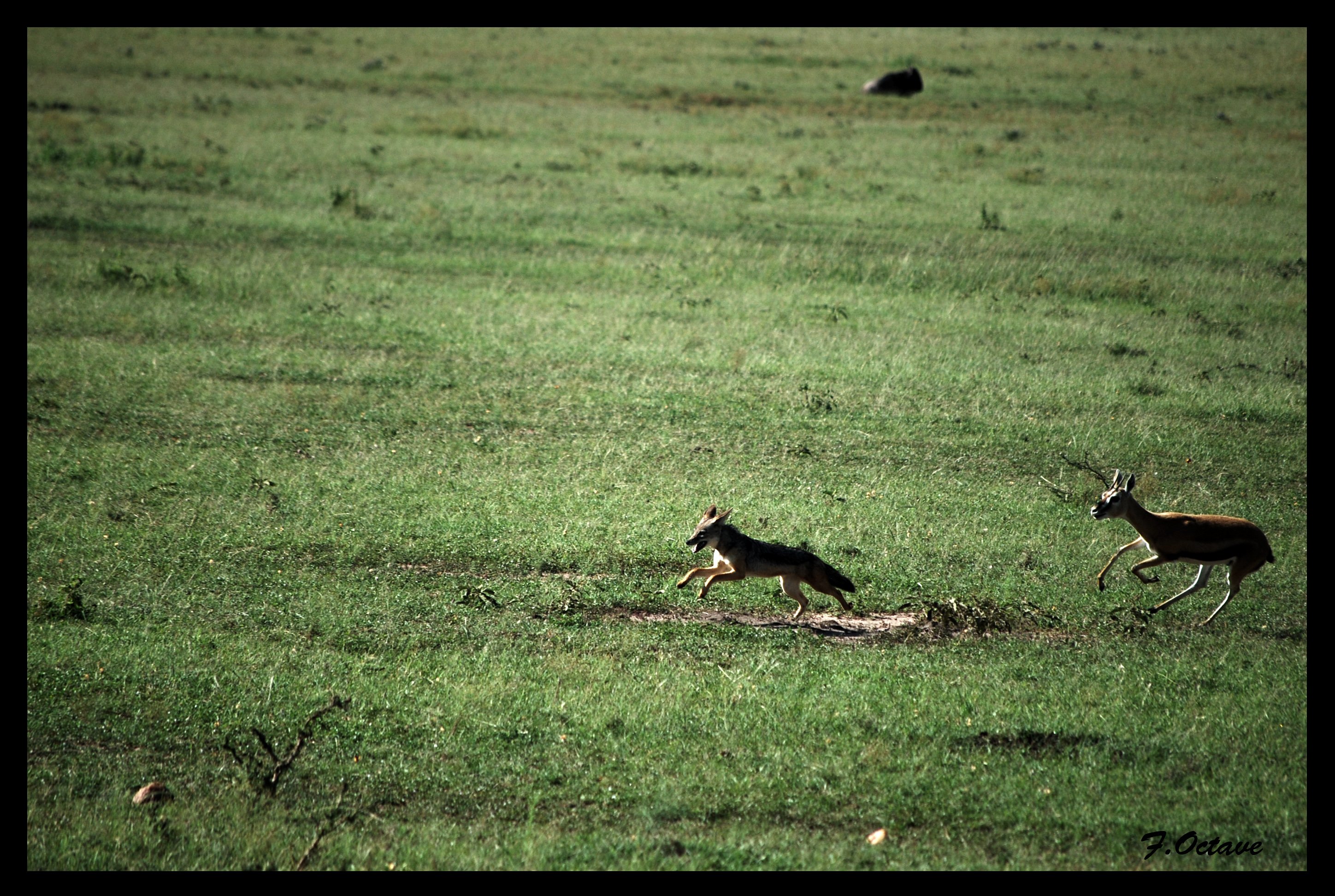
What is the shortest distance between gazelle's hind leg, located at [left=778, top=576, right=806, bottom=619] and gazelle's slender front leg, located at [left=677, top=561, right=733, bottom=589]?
0.51 m

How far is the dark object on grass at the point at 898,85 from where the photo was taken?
135ft

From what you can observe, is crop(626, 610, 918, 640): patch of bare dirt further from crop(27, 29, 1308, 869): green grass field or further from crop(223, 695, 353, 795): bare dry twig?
crop(223, 695, 353, 795): bare dry twig

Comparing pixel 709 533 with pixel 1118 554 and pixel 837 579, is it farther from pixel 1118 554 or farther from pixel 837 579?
pixel 1118 554

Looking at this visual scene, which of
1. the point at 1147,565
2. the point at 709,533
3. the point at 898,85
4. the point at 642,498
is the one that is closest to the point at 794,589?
the point at 709,533

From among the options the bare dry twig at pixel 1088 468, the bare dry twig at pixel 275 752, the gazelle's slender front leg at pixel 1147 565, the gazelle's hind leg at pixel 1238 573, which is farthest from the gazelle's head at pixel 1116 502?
the bare dry twig at pixel 275 752

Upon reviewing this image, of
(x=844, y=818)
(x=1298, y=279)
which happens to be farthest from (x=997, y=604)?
(x=1298, y=279)

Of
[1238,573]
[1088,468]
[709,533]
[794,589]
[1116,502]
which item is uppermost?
[709,533]

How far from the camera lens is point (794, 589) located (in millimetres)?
9383

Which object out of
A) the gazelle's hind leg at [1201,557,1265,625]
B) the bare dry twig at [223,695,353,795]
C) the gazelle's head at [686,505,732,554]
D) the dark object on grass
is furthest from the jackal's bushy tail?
the dark object on grass

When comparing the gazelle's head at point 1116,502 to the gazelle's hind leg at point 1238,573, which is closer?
the gazelle's hind leg at point 1238,573

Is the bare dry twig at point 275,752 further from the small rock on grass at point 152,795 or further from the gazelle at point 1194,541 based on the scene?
the gazelle at point 1194,541

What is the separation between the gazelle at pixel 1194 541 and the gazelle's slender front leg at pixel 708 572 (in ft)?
11.4

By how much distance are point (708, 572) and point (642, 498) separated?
2558 millimetres
